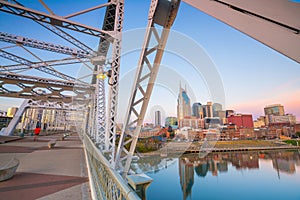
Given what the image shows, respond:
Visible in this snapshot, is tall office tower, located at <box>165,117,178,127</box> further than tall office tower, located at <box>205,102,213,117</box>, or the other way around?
tall office tower, located at <box>165,117,178,127</box>

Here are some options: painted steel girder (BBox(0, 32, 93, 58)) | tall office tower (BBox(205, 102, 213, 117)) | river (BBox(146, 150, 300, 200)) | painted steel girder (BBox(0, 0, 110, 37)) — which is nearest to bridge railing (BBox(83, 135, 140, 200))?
tall office tower (BBox(205, 102, 213, 117))

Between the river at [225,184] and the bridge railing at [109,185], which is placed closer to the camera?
the bridge railing at [109,185]

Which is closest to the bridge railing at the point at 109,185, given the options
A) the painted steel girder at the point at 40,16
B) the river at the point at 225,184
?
the painted steel girder at the point at 40,16

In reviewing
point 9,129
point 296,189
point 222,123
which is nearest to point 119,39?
point 222,123

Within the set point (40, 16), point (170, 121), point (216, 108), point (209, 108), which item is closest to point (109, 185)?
point (216, 108)

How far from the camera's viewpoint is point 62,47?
9.30 m

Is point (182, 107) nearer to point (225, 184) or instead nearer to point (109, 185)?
point (109, 185)

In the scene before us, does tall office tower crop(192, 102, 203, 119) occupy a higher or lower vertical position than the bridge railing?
higher

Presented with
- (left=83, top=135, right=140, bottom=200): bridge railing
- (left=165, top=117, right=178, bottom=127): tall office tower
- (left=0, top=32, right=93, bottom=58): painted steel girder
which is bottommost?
(left=83, top=135, right=140, bottom=200): bridge railing

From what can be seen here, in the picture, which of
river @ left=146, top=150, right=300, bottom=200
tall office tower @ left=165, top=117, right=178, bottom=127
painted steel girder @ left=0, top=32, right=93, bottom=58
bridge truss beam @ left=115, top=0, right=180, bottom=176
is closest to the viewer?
bridge truss beam @ left=115, top=0, right=180, bottom=176

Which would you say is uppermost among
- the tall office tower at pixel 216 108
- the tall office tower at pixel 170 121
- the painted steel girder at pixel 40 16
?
the painted steel girder at pixel 40 16

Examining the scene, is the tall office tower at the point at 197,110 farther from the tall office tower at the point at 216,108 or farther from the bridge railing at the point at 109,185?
the bridge railing at the point at 109,185

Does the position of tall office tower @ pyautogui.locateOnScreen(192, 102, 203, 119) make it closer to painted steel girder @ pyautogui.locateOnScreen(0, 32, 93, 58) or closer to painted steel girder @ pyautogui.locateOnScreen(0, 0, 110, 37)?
painted steel girder @ pyautogui.locateOnScreen(0, 0, 110, 37)

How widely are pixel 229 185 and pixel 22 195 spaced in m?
29.9
